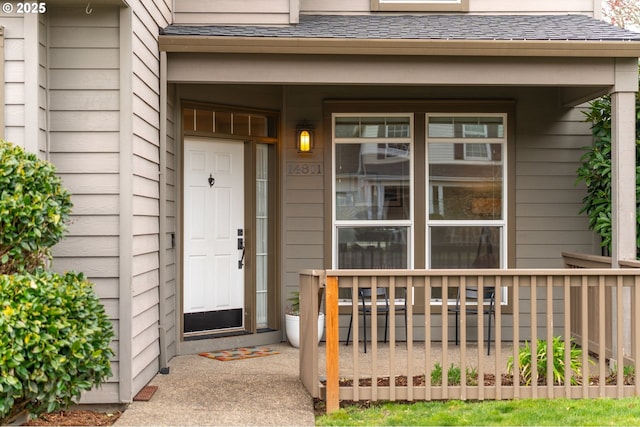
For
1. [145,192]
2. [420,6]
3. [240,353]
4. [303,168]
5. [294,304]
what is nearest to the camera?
[145,192]

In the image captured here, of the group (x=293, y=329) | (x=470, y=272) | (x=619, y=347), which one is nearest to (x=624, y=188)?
(x=619, y=347)

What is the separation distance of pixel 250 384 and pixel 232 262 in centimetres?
200

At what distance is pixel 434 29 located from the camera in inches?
263

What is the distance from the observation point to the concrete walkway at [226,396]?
454cm

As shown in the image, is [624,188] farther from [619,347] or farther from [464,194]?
[464,194]

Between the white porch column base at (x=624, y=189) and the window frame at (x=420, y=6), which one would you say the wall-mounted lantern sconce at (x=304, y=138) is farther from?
the white porch column base at (x=624, y=189)

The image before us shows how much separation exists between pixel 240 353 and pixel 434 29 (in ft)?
11.4

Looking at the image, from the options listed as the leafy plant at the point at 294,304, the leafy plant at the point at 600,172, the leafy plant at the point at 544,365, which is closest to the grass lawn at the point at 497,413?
the leafy plant at the point at 544,365

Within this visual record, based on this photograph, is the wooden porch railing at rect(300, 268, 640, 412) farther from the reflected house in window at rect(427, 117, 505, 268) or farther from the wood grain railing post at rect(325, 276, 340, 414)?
the reflected house in window at rect(427, 117, 505, 268)

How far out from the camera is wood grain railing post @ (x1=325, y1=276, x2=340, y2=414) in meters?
4.77

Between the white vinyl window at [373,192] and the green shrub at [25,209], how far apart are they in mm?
3872

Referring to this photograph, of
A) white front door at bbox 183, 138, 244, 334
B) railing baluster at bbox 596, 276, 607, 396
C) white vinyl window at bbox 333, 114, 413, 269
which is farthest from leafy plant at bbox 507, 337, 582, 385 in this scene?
white front door at bbox 183, 138, 244, 334

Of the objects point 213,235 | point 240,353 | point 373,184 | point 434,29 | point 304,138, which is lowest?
point 240,353

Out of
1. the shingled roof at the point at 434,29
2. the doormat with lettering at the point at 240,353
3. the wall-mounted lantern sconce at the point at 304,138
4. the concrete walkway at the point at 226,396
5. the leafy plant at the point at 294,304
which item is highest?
the shingled roof at the point at 434,29
